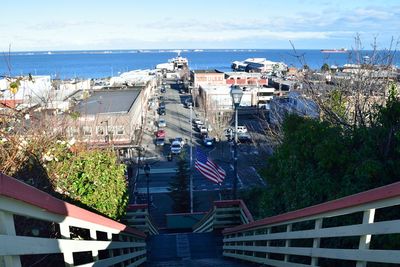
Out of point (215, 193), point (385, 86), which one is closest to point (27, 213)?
point (385, 86)

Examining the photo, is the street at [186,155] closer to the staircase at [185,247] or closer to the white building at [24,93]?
the staircase at [185,247]

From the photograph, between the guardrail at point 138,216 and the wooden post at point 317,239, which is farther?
the guardrail at point 138,216

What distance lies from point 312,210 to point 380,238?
1.06 m

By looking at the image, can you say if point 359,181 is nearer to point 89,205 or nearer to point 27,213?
point 89,205

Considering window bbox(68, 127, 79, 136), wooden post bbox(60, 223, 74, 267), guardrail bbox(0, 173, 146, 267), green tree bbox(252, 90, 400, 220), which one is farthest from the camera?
window bbox(68, 127, 79, 136)

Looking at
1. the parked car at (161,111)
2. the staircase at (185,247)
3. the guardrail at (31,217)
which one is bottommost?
the staircase at (185,247)

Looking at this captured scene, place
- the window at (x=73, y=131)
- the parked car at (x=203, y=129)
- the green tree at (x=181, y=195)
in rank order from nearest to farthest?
the window at (x=73, y=131)
the green tree at (x=181, y=195)
the parked car at (x=203, y=129)

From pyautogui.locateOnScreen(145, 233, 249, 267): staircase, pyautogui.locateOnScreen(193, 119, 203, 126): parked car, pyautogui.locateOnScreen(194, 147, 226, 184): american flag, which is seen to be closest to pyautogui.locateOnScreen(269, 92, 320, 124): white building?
pyautogui.locateOnScreen(194, 147, 226, 184): american flag

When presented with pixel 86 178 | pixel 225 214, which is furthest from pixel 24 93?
pixel 225 214

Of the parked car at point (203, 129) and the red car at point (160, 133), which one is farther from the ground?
the parked car at point (203, 129)

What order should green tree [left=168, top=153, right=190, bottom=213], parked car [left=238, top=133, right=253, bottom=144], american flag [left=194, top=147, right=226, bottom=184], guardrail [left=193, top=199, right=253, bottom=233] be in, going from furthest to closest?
Answer: parked car [left=238, top=133, right=253, bottom=144] < green tree [left=168, top=153, right=190, bottom=213] < american flag [left=194, top=147, right=226, bottom=184] < guardrail [left=193, top=199, right=253, bottom=233]

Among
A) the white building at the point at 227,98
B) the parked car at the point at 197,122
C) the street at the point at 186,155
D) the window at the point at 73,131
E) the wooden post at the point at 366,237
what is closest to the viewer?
the wooden post at the point at 366,237

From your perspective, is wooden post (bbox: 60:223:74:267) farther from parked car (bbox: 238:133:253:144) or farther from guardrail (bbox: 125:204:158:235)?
parked car (bbox: 238:133:253:144)

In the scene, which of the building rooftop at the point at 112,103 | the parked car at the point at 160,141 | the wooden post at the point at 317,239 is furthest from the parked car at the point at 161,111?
the wooden post at the point at 317,239
